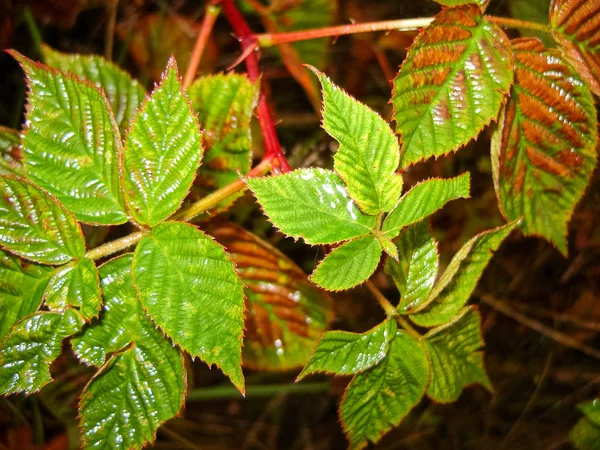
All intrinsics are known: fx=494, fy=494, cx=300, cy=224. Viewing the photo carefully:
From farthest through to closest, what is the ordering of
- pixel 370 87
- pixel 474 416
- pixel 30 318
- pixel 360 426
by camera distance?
1. pixel 370 87
2. pixel 474 416
3. pixel 360 426
4. pixel 30 318

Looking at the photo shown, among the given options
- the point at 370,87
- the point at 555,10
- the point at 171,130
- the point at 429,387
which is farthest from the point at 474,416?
the point at 171,130

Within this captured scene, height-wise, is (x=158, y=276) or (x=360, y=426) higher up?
(x=158, y=276)

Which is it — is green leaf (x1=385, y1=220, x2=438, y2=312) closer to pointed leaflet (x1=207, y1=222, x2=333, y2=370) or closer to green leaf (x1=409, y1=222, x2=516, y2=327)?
green leaf (x1=409, y1=222, x2=516, y2=327)

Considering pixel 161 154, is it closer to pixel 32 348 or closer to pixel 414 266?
pixel 32 348

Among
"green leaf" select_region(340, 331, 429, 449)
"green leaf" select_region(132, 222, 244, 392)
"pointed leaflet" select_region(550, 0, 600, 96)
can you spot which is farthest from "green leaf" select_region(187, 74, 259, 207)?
"pointed leaflet" select_region(550, 0, 600, 96)

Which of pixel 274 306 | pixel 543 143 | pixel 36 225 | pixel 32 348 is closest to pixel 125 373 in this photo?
pixel 32 348

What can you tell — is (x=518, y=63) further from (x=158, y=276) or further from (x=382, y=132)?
(x=158, y=276)
